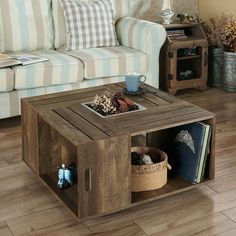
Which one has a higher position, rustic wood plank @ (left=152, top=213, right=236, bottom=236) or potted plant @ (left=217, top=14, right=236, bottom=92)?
potted plant @ (left=217, top=14, right=236, bottom=92)

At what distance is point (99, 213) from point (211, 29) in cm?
262

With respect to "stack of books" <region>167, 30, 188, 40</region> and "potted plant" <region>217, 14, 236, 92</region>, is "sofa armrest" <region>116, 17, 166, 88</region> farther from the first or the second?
"potted plant" <region>217, 14, 236, 92</region>

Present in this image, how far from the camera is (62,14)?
3.87m

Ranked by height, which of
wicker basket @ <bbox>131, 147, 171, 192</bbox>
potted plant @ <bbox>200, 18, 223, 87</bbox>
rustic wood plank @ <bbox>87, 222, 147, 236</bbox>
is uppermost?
potted plant @ <bbox>200, 18, 223, 87</bbox>

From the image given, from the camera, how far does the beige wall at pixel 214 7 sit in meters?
4.32

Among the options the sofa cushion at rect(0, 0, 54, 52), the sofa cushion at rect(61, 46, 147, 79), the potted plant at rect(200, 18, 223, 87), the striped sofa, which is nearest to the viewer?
the striped sofa

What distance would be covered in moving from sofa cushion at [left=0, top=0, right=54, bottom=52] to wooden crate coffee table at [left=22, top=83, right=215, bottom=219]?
3.80ft

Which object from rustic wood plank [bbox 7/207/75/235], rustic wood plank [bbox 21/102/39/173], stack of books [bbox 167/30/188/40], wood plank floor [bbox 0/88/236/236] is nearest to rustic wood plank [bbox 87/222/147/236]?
wood plank floor [bbox 0/88/236/236]

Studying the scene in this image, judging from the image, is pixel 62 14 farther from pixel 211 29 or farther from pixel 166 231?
pixel 166 231

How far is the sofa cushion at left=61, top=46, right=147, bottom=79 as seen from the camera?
139 inches

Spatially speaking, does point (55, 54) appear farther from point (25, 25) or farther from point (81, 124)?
point (81, 124)

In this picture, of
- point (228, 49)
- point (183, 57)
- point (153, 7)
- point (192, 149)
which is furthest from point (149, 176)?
point (153, 7)

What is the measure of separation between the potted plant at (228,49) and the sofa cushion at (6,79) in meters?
1.80

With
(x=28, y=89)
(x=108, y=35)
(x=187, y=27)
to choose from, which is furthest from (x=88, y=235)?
(x=187, y=27)
